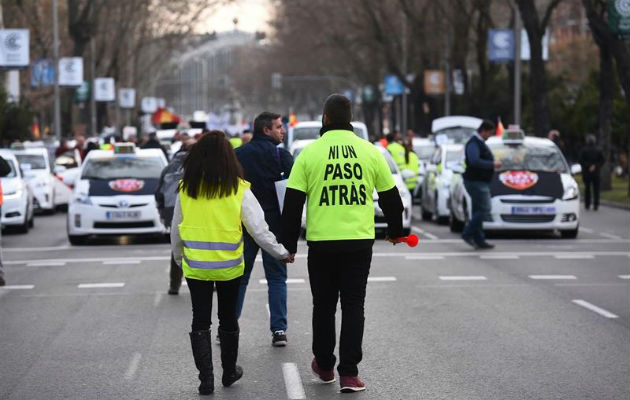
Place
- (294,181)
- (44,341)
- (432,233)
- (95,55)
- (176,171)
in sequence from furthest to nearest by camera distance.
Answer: (95,55) < (432,233) < (176,171) < (44,341) < (294,181)

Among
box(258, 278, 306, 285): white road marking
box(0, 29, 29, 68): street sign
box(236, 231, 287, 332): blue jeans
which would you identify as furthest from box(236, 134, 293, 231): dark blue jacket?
box(0, 29, 29, 68): street sign

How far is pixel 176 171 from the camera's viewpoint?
47.3 ft

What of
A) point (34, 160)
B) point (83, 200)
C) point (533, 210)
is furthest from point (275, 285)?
point (34, 160)

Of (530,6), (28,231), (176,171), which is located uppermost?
(530,6)

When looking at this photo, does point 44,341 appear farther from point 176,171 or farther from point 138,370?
point 176,171

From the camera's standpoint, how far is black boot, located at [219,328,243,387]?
9.34 metres

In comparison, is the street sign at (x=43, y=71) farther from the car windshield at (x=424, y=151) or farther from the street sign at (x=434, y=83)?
the car windshield at (x=424, y=151)

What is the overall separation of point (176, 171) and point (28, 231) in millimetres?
12526

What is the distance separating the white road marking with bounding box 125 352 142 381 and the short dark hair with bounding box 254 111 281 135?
73.8 inches

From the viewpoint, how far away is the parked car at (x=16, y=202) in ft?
82.5

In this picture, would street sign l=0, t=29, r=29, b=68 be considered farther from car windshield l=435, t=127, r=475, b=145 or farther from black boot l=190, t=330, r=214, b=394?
black boot l=190, t=330, r=214, b=394

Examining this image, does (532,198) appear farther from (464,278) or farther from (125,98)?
(125,98)

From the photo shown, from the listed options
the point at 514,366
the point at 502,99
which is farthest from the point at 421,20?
the point at 514,366

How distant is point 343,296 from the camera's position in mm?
9133
